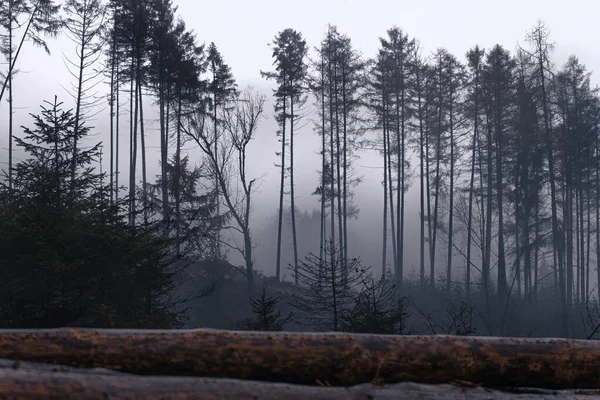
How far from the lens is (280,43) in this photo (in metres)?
30.4

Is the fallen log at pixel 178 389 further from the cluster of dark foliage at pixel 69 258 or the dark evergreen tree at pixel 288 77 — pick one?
the dark evergreen tree at pixel 288 77

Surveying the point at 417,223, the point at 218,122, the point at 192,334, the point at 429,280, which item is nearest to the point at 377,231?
the point at 417,223

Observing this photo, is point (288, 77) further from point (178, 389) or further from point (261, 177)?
point (178, 389)

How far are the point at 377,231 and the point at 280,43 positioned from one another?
18.2m

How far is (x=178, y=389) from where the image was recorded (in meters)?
2.64

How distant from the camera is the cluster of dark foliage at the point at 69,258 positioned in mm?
10164

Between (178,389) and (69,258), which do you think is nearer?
(178,389)

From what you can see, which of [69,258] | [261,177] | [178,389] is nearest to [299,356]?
[178,389]

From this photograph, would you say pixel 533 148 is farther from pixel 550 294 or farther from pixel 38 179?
pixel 38 179

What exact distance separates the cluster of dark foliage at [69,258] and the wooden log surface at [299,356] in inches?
294

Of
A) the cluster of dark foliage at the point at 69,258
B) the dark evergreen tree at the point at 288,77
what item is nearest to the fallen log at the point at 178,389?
the cluster of dark foliage at the point at 69,258

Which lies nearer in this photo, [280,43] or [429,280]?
[280,43]

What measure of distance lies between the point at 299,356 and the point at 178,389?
32.3 inches

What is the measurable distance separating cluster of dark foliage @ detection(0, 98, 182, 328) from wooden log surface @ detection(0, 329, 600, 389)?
7.47m
